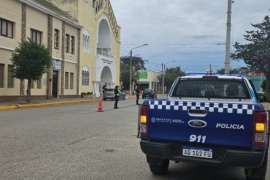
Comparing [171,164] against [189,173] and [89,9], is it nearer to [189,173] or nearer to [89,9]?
[189,173]

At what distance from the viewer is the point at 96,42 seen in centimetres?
5088

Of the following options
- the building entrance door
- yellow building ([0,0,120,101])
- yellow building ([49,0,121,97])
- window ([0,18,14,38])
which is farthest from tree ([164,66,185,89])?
window ([0,18,14,38])

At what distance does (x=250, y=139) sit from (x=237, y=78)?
1.89 meters

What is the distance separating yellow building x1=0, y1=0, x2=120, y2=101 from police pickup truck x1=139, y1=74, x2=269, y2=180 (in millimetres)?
25002

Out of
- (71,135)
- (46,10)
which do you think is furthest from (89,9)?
(71,135)

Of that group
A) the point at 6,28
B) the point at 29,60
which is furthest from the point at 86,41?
the point at 29,60

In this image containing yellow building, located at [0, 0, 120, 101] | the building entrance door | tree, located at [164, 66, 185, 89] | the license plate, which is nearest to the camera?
the license plate

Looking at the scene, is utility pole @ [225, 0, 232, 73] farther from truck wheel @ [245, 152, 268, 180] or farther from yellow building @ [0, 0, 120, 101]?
truck wheel @ [245, 152, 268, 180]

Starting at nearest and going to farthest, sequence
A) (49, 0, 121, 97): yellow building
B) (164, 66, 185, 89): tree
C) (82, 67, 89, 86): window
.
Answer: (49, 0, 121, 97): yellow building, (82, 67, 89, 86): window, (164, 66, 185, 89): tree

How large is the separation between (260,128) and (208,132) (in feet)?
2.47

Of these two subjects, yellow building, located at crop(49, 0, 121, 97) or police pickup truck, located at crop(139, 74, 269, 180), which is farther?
yellow building, located at crop(49, 0, 121, 97)

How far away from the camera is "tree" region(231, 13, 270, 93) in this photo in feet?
165

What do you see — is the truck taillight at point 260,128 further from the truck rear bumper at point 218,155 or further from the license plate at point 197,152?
the license plate at point 197,152

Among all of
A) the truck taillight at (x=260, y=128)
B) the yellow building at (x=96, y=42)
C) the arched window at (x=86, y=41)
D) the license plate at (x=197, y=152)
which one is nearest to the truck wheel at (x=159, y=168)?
the license plate at (x=197, y=152)
